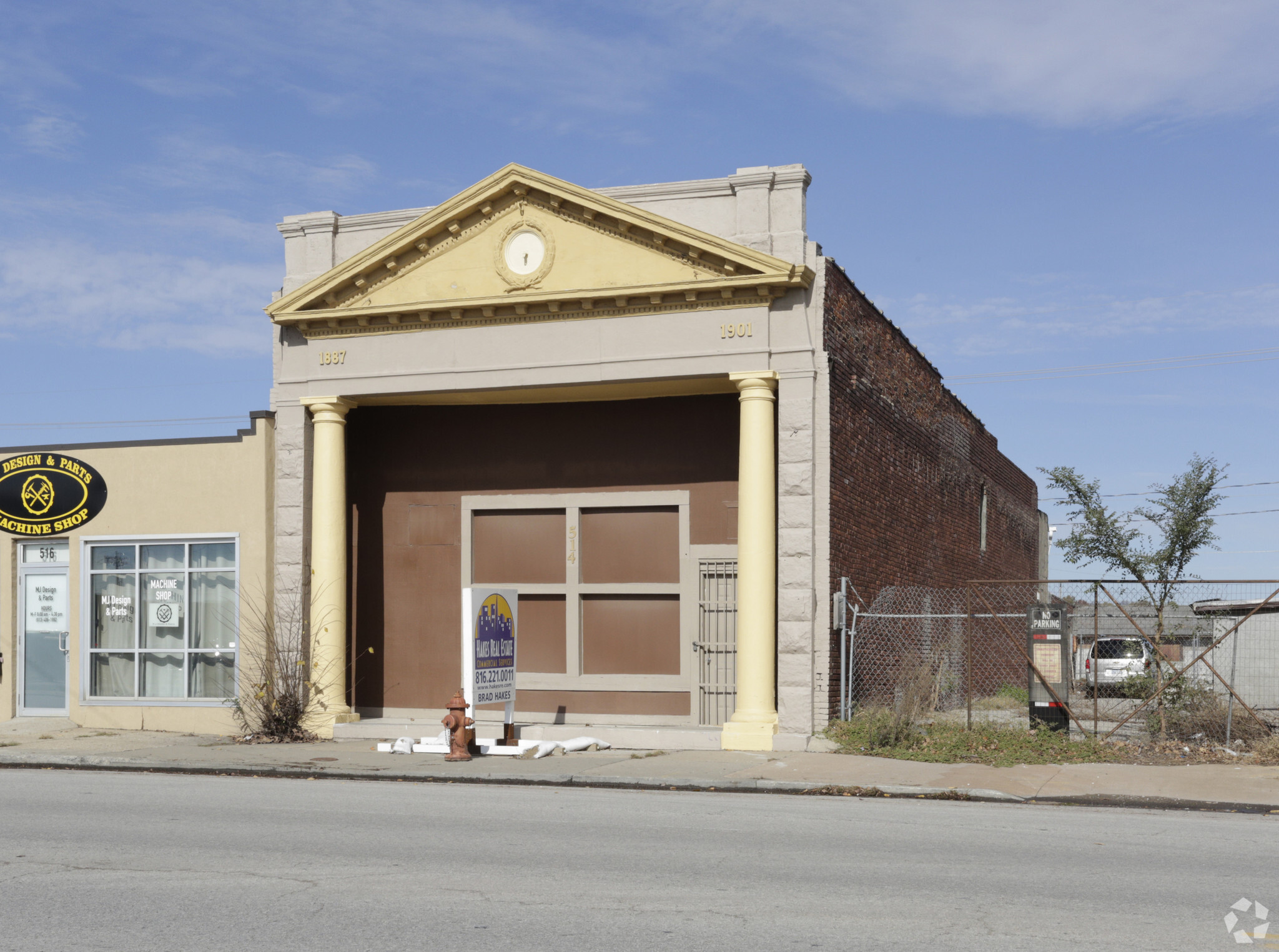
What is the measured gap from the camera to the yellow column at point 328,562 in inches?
721

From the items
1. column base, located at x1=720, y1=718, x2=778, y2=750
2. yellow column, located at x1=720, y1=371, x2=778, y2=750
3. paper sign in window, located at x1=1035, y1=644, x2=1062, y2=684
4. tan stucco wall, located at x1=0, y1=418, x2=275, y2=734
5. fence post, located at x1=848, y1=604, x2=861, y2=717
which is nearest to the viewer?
paper sign in window, located at x1=1035, y1=644, x2=1062, y2=684

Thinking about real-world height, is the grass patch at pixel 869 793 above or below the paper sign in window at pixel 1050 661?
below

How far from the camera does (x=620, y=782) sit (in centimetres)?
1363

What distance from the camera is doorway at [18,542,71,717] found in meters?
19.8

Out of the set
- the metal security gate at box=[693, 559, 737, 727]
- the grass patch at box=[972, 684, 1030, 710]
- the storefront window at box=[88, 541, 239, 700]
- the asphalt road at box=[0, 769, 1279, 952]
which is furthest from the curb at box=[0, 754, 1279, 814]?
the grass patch at box=[972, 684, 1030, 710]

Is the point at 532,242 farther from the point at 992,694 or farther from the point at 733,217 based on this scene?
the point at 992,694

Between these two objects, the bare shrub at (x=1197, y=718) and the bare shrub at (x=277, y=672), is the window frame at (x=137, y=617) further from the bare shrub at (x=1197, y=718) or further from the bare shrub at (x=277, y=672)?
the bare shrub at (x=1197, y=718)

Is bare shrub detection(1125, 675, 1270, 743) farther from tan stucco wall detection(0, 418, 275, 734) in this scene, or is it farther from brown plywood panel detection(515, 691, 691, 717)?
tan stucco wall detection(0, 418, 275, 734)

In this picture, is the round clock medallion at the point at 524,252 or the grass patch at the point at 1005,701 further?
the grass patch at the point at 1005,701

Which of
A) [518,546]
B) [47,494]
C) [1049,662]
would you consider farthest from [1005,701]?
[47,494]

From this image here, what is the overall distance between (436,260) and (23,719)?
380 inches

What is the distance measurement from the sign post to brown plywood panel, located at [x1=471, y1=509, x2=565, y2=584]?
6.31 feet

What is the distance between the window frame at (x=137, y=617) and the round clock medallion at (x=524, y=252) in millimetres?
5894

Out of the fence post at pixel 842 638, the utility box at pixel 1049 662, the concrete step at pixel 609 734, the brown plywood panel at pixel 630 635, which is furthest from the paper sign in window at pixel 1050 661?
the brown plywood panel at pixel 630 635
